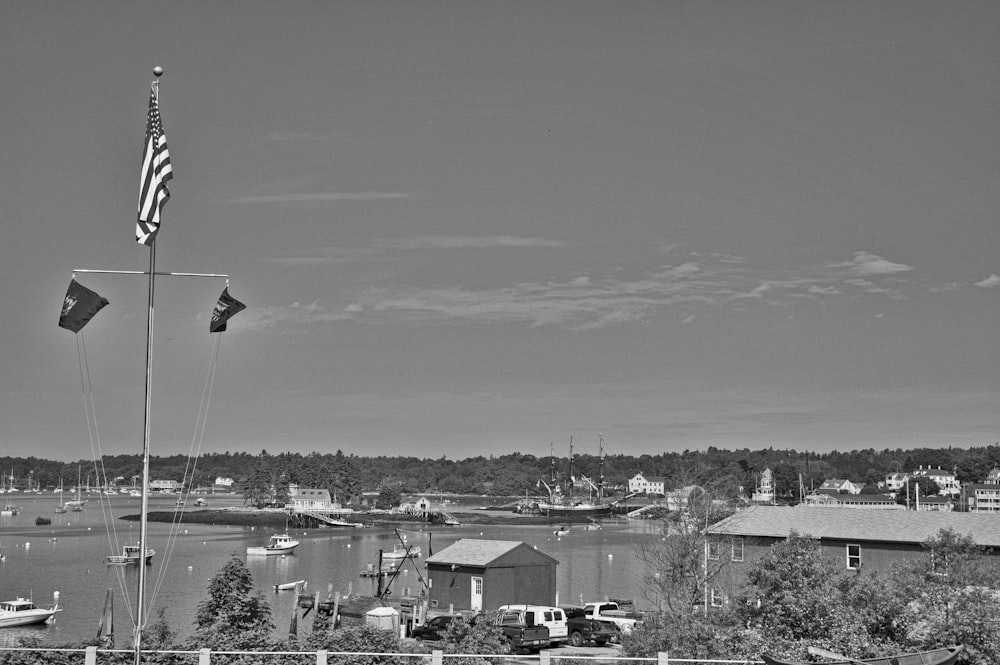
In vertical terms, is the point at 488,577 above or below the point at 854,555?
below

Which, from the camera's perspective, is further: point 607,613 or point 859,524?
point 859,524

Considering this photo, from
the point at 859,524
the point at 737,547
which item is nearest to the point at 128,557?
the point at 737,547

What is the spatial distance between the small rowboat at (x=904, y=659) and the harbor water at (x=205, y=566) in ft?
79.3

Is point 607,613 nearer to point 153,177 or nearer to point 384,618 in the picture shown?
point 384,618

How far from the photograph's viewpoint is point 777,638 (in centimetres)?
2506

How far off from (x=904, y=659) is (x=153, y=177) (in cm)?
1854

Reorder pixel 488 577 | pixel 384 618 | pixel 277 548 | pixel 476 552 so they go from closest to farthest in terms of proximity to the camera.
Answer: pixel 384 618 → pixel 488 577 → pixel 476 552 → pixel 277 548

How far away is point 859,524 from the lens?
169ft

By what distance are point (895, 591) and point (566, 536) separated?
146 m

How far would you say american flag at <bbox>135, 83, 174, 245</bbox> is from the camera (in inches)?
811

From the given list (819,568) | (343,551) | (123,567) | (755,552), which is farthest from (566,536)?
(819,568)

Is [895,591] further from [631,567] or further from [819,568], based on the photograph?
[631,567]

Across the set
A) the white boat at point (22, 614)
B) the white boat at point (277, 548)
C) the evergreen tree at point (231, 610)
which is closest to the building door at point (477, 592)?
the evergreen tree at point (231, 610)

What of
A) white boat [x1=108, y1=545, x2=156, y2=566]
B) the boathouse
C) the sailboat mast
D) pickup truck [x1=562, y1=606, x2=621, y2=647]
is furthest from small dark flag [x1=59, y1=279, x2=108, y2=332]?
white boat [x1=108, y1=545, x2=156, y2=566]
